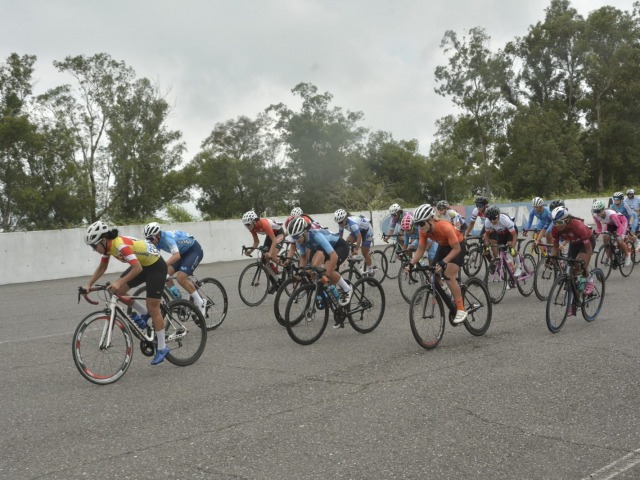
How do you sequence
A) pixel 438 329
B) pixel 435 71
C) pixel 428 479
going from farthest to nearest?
1. pixel 435 71
2. pixel 438 329
3. pixel 428 479

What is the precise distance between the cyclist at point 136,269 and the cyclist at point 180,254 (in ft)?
5.06

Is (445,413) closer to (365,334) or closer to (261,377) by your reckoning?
(261,377)

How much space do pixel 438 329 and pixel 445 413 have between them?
287 cm

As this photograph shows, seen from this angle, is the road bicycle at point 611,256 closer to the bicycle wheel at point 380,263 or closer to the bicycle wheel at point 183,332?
the bicycle wheel at point 380,263

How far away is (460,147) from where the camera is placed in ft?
246

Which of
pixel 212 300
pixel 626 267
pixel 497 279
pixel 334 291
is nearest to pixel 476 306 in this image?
pixel 334 291

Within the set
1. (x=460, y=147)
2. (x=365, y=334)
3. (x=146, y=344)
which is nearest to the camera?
(x=146, y=344)

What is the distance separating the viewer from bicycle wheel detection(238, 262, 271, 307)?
40.8 ft

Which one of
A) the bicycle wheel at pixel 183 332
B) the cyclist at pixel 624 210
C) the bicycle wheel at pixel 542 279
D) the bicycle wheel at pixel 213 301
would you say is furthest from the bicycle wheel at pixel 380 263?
the bicycle wheel at pixel 183 332

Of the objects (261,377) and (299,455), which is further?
(261,377)

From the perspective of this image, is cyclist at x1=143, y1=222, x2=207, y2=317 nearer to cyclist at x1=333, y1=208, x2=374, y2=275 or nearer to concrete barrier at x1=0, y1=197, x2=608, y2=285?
cyclist at x1=333, y1=208, x2=374, y2=275

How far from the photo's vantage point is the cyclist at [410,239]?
40.9 feet

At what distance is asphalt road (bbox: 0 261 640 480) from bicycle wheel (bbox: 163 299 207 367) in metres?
0.20

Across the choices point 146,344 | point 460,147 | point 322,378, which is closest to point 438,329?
point 322,378
